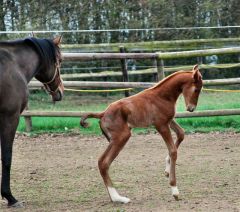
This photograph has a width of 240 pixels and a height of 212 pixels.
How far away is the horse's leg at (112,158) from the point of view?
5.58 m

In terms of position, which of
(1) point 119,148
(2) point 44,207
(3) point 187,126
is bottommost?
(3) point 187,126

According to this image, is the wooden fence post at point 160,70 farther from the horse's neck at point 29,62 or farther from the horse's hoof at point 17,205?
the horse's hoof at point 17,205

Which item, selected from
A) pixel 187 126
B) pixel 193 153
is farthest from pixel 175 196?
pixel 187 126

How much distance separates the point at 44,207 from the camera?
18.3 ft

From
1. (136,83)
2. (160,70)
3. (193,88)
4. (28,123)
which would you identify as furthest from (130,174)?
(28,123)

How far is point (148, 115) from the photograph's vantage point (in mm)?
5742

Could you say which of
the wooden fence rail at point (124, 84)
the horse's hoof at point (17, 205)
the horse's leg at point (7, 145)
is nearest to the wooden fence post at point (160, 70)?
the wooden fence rail at point (124, 84)

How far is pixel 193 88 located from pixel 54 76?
160 cm

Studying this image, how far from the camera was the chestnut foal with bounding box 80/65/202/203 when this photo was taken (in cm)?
561

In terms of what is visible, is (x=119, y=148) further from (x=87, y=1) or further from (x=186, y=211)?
(x=87, y=1)

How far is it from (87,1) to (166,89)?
11316 mm

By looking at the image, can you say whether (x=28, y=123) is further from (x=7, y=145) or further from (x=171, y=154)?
(x=171, y=154)

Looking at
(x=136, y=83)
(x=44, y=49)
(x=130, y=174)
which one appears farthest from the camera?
(x=136, y=83)

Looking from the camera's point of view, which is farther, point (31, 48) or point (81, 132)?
point (81, 132)
